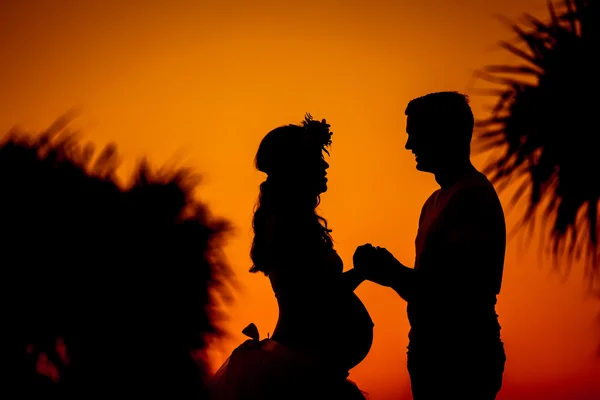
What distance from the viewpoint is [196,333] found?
3129 mm

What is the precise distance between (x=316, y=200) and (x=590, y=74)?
1.67 metres

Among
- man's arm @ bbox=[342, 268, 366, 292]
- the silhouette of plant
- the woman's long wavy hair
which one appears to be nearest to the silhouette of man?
man's arm @ bbox=[342, 268, 366, 292]

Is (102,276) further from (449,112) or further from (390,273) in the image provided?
(449,112)

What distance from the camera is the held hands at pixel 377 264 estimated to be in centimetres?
240

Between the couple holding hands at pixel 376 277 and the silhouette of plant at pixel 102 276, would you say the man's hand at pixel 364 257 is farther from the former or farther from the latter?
the silhouette of plant at pixel 102 276

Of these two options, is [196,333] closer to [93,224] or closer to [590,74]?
[93,224]

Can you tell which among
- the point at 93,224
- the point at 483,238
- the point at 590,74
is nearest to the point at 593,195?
the point at 590,74


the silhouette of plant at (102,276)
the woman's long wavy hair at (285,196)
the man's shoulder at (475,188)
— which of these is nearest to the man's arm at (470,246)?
the man's shoulder at (475,188)

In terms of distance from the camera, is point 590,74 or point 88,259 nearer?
point 88,259

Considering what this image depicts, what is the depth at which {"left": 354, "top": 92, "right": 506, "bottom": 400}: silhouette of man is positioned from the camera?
221cm

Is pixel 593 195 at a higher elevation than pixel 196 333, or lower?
higher

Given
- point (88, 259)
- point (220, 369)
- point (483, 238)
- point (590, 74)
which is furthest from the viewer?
point (590, 74)

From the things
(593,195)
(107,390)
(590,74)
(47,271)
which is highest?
(590,74)

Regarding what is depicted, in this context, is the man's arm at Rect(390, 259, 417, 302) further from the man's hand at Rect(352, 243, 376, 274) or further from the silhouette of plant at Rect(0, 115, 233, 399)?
the silhouette of plant at Rect(0, 115, 233, 399)
